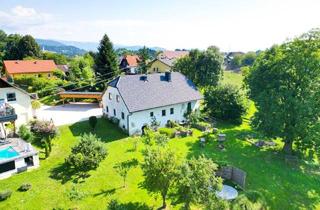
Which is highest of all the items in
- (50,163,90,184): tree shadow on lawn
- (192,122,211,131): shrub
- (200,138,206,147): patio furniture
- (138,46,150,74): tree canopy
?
(138,46,150,74): tree canopy

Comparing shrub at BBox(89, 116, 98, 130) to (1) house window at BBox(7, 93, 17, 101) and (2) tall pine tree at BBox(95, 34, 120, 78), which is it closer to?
(1) house window at BBox(7, 93, 17, 101)

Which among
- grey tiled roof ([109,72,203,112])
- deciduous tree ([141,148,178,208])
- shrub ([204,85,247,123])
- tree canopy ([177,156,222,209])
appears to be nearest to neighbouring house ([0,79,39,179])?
grey tiled roof ([109,72,203,112])

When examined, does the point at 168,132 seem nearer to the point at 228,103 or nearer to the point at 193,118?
the point at 193,118

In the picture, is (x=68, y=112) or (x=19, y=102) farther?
(x=68, y=112)

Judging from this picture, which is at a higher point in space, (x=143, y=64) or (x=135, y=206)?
(x=143, y=64)

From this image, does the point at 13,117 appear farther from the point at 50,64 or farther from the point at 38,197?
the point at 50,64

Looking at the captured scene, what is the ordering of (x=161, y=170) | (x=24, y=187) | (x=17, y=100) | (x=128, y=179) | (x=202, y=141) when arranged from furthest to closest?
(x=17, y=100)
(x=202, y=141)
(x=128, y=179)
(x=24, y=187)
(x=161, y=170)

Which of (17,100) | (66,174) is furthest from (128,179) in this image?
(17,100)

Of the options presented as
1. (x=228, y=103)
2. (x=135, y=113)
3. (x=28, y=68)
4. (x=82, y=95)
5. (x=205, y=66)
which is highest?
(x=205, y=66)

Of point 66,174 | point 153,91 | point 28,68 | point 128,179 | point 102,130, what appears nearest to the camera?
point 128,179
